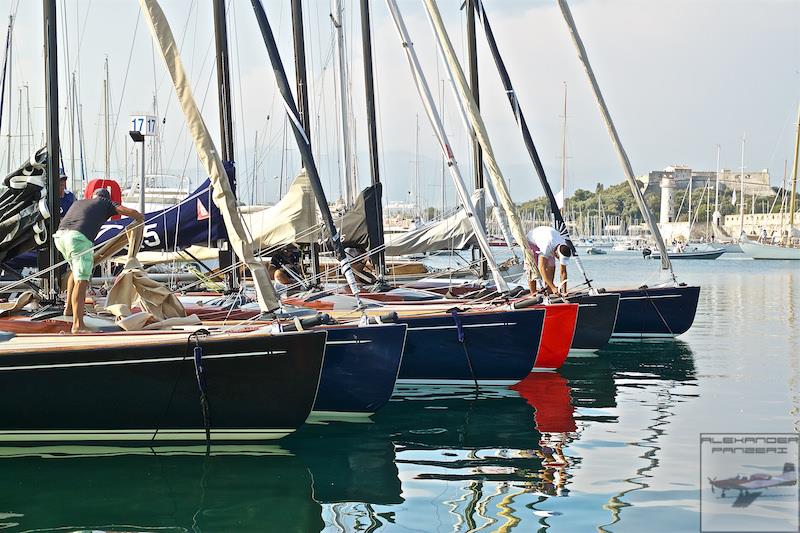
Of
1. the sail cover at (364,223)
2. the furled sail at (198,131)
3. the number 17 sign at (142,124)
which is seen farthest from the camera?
the sail cover at (364,223)

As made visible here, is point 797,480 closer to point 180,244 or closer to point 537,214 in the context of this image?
point 180,244

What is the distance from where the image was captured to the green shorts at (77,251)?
34.6ft

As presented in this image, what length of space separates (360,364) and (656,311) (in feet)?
35.7

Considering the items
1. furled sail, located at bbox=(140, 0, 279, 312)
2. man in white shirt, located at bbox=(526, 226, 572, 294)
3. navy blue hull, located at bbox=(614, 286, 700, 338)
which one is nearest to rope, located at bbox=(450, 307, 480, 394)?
man in white shirt, located at bbox=(526, 226, 572, 294)

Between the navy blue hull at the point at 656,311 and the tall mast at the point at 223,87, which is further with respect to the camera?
the navy blue hull at the point at 656,311

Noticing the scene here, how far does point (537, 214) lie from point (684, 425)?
144344 millimetres

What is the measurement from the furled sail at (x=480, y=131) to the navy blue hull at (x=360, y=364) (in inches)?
164

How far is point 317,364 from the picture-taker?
973cm

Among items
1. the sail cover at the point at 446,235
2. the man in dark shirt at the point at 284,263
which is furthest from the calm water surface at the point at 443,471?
the sail cover at the point at 446,235

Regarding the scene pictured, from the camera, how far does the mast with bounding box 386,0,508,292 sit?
15.0m

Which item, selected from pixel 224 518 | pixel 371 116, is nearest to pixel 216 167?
pixel 224 518

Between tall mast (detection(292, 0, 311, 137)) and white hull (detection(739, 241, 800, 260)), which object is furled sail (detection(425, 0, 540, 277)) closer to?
tall mast (detection(292, 0, 311, 137))
